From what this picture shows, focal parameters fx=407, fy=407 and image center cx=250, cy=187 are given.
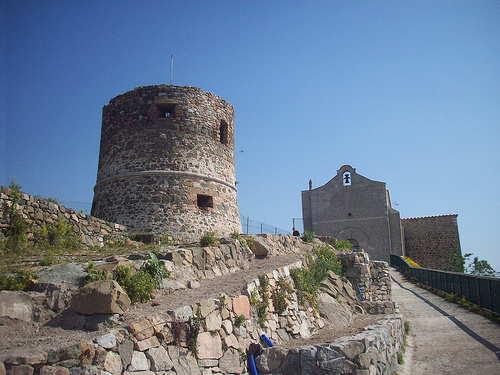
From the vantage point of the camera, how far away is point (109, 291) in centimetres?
507

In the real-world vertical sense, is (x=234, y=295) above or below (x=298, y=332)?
above

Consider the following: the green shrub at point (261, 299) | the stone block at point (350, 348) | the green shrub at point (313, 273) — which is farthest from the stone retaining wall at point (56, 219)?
the stone block at point (350, 348)

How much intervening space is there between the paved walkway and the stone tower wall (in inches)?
838

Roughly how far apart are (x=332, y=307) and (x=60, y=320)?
21.1 ft

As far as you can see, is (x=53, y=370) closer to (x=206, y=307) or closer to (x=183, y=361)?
(x=183, y=361)

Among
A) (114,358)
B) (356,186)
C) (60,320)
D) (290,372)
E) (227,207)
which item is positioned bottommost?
(290,372)

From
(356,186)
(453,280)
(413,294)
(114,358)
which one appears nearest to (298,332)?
(114,358)

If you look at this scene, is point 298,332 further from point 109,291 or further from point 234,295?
point 109,291

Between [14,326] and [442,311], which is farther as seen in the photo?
[442,311]

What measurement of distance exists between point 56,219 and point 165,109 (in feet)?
18.2

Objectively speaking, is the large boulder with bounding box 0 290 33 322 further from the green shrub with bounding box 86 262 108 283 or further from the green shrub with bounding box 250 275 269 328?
the green shrub with bounding box 250 275 269 328

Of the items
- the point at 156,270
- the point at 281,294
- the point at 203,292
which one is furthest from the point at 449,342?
the point at 156,270

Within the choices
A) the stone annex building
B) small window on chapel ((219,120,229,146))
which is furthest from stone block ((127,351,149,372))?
the stone annex building

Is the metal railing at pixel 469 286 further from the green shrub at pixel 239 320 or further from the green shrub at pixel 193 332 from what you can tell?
the green shrub at pixel 193 332
